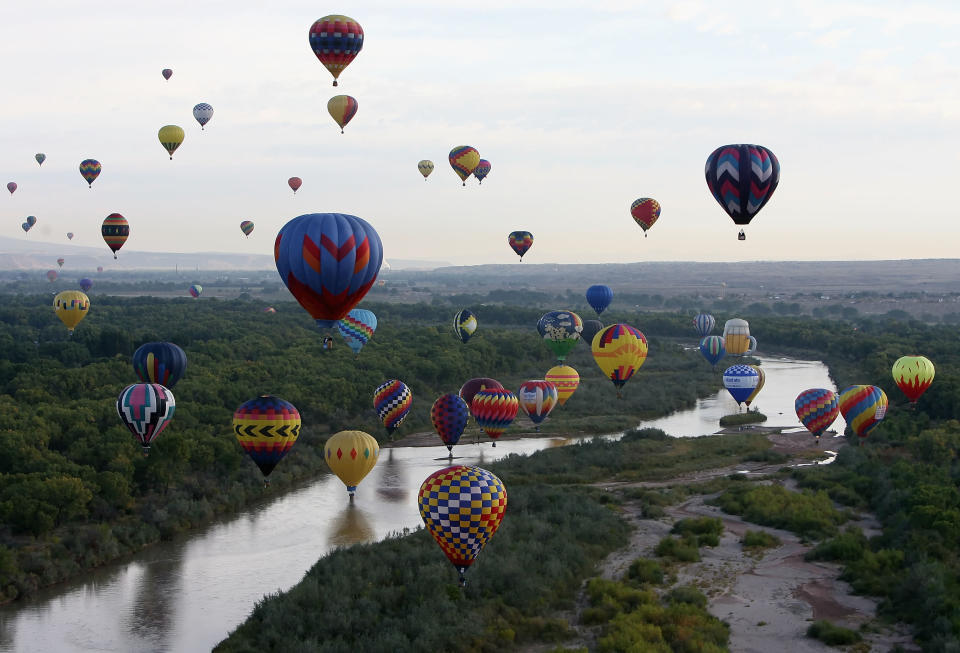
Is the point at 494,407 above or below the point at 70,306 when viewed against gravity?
below

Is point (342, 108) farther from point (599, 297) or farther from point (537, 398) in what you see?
point (599, 297)

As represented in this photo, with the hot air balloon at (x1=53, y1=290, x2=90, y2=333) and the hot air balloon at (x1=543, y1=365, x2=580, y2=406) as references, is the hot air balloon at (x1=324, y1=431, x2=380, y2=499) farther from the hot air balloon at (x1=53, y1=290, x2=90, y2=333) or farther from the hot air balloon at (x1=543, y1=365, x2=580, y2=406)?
the hot air balloon at (x1=53, y1=290, x2=90, y2=333)

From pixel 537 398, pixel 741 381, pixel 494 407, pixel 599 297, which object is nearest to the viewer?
pixel 494 407

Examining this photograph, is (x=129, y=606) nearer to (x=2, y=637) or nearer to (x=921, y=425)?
(x=2, y=637)

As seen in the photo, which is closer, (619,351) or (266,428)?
(266,428)

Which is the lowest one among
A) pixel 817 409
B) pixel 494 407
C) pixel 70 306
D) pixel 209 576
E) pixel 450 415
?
pixel 209 576

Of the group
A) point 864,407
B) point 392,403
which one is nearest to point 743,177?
point 864,407

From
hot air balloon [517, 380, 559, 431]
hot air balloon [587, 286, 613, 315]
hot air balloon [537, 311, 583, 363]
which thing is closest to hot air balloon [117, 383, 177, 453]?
hot air balloon [517, 380, 559, 431]

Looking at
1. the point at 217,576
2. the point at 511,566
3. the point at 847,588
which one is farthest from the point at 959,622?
the point at 217,576
